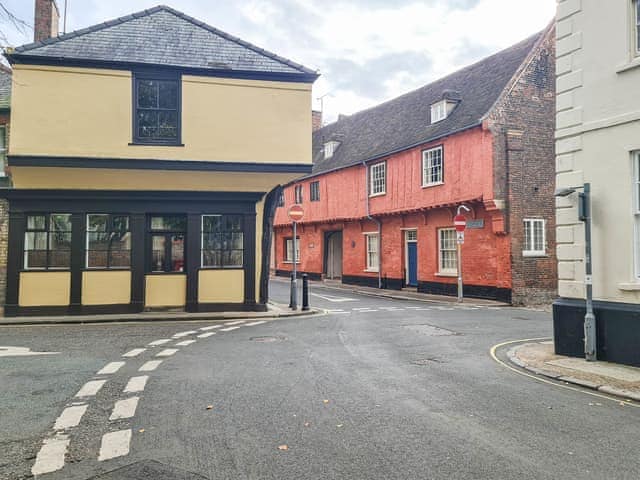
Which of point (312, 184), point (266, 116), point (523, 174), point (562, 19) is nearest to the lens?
point (562, 19)

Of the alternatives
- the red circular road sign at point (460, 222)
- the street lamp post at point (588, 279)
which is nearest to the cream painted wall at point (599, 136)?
the street lamp post at point (588, 279)

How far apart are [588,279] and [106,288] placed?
12.7 metres

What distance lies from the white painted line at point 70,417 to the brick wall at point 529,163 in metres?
17.1

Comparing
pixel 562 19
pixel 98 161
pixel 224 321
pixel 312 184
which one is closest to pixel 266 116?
pixel 98 161

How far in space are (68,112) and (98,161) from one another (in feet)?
5.24

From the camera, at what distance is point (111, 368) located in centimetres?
781

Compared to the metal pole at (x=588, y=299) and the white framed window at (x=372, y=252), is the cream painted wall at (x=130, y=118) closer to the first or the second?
the metal pole at (x=588, y=299)

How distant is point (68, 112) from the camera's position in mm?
14281

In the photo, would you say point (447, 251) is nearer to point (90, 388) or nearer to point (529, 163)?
point (529, 163)

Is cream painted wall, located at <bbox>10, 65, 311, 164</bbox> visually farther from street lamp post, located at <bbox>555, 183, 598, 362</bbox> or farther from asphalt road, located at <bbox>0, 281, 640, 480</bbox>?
street lamp post, located at <bbox>555, 183, 598, 362</bbox>

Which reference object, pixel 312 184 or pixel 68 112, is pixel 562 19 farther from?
pixel 312 184

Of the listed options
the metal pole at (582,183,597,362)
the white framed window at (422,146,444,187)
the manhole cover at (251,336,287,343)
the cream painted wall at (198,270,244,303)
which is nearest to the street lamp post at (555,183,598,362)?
the metal pole at (582,183,597,362)

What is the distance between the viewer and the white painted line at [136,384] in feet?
21.3

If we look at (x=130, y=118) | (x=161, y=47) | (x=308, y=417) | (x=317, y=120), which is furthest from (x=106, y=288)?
(x=317, y=120)
